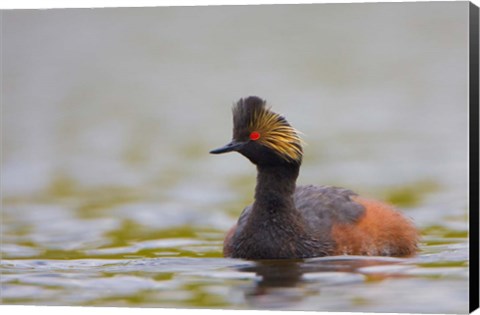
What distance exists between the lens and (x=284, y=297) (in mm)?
14477

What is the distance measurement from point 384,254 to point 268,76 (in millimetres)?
3139

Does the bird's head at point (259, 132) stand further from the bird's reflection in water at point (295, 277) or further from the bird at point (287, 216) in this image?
the bird's reflection in water at point (295, 277)

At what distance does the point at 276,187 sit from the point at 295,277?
3.68 ft

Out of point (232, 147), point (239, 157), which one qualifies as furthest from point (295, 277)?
point (239, 157)

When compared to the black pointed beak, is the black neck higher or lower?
lower

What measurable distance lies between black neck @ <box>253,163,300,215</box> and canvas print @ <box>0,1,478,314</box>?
1 cm

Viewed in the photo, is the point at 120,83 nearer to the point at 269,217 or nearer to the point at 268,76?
the point at 268,76

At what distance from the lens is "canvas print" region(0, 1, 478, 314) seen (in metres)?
14.8

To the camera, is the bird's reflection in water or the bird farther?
the bird

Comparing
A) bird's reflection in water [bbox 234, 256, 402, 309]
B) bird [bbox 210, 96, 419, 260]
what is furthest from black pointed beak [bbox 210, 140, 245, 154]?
bird's reflection in water [bbox 234, 256, 402, 309]

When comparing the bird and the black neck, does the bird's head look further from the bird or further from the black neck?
the black neck

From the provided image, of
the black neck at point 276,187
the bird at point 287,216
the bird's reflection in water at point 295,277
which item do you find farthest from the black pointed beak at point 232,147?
the bird's reflection in water at point 295,277

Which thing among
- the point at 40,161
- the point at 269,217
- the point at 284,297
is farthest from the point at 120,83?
the point at 284,297

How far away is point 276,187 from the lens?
1550 cm
